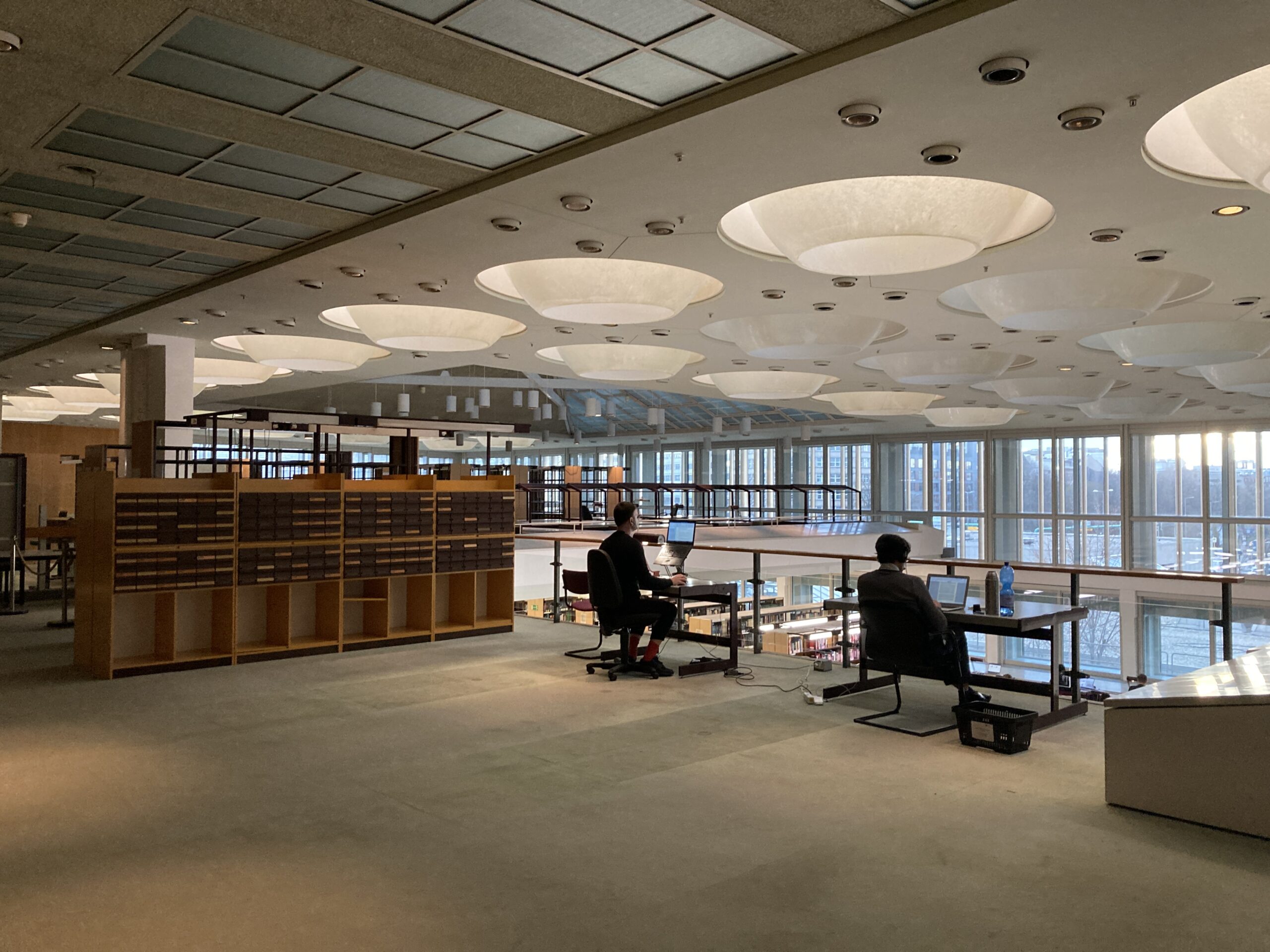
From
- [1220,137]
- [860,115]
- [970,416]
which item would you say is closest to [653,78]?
[860,115]

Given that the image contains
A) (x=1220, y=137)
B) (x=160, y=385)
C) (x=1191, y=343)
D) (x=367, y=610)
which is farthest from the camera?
(x=160, y=385)

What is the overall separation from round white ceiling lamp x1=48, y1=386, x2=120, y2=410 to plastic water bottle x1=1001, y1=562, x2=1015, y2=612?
744 inches

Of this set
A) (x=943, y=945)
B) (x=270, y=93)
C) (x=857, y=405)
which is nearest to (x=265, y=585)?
(x=270, y=93)

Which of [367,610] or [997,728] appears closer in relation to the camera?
[997,728]

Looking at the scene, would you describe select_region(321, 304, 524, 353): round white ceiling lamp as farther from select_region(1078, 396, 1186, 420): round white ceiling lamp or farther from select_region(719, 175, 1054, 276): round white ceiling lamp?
select_region(1078, 396, 1186, 420): round white ceiling lamp

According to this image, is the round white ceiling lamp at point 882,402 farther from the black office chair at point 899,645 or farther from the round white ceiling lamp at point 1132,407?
the black office chair at point 899,645

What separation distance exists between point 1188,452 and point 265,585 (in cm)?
2273

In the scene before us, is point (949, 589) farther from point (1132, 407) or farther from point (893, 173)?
point (1132, 407)

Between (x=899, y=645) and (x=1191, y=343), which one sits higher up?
(x=1191, y=343)

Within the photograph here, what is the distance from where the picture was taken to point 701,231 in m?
6.83

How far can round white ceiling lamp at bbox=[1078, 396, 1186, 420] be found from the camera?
18.0 metres

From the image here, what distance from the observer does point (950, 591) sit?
6254 mm

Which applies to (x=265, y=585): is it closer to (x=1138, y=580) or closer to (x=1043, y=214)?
(x=1043, y=214)

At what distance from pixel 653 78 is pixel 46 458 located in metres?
26.9
